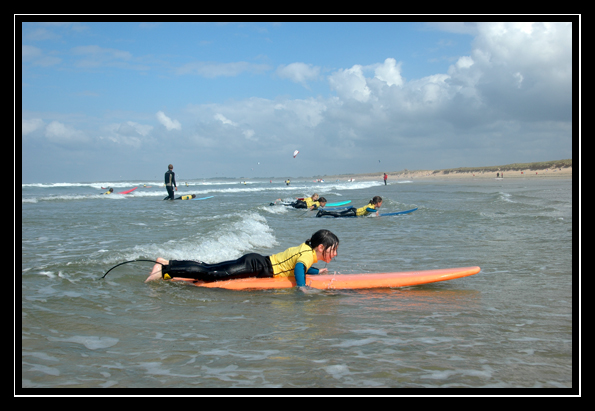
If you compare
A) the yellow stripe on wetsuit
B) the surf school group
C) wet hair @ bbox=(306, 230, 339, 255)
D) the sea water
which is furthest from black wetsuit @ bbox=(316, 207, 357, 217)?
wet hair @ bbox=(306, 230, 339, 255)

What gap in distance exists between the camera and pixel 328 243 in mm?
5191

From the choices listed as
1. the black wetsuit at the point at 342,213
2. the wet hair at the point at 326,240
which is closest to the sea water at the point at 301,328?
the wet hair at the point at 326,240

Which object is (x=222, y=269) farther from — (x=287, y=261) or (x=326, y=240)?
(x=326, y=240)

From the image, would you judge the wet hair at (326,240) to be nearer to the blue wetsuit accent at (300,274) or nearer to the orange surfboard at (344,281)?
the blue wetsuit accent at (300,274)

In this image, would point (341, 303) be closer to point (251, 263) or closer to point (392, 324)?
point (392, 324)

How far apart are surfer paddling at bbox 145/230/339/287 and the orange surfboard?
0.09 meters

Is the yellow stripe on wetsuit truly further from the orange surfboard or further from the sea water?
the sea water

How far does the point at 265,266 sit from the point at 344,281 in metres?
1.12

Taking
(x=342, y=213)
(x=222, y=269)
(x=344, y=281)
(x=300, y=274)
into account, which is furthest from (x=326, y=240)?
(x=342, y=213)

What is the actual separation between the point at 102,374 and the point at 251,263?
2826 millimetres

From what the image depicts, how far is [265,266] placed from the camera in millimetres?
5539

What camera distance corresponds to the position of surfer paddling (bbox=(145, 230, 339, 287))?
520 centimetres
